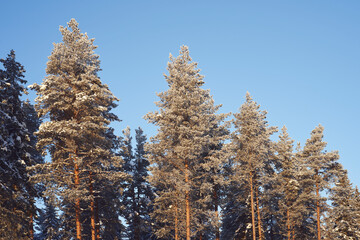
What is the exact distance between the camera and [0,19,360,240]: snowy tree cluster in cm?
2019

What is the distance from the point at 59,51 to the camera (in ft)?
71.7

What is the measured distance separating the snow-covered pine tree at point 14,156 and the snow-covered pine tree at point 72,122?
193 centimetres

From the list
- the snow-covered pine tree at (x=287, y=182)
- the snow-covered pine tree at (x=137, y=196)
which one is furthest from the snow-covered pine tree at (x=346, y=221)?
A: the snow-covered pine tree at (x=137, y=196)

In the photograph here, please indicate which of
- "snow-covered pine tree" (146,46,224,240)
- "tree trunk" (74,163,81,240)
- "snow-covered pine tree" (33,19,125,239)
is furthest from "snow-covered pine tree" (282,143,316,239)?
"tree trunk" (74,163,81,240)

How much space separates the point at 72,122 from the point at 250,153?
1671cm

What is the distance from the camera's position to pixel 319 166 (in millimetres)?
35875

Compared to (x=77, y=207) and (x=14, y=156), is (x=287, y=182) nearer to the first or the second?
(x=77, y=207)

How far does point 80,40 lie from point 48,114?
516 cm

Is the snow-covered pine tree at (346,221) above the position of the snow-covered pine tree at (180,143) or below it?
below

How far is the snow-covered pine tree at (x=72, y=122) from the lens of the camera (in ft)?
64.1

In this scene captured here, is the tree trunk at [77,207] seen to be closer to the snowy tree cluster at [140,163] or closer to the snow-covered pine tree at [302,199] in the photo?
the snowy tree cluster at [140,163]

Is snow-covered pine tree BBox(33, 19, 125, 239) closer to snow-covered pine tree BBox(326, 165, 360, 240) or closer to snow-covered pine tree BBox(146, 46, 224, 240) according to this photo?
snow-covered pine tree BBox(146, 46, 224, 240)

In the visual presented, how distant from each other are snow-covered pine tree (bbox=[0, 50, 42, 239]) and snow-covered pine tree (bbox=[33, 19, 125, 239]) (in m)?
1.93

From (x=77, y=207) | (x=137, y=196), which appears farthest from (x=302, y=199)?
(x=77, y=207)
